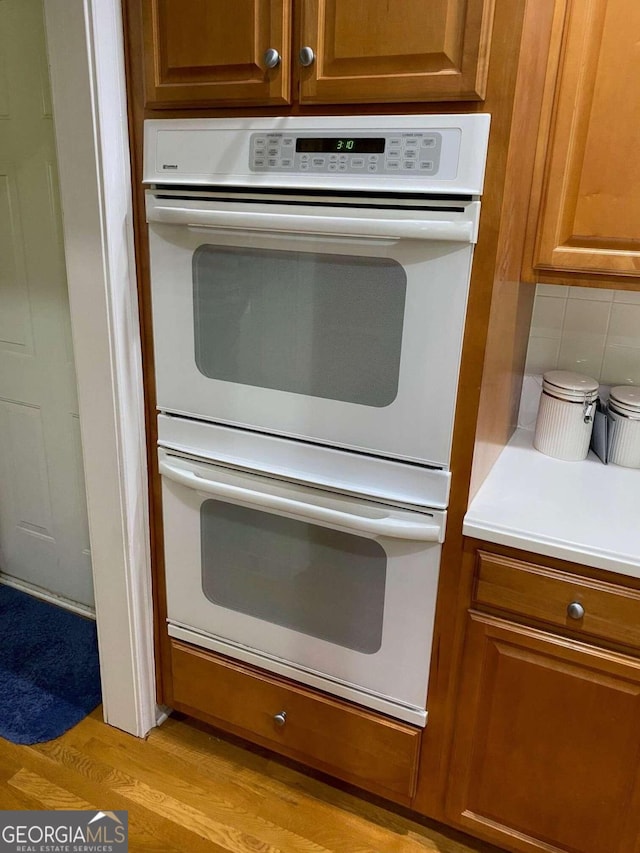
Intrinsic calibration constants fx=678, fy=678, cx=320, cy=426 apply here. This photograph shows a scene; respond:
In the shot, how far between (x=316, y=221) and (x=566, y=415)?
76 centimetres

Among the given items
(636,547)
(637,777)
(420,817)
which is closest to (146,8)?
(636,547)

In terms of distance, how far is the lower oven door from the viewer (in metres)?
1.39

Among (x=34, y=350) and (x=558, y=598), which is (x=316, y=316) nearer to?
(x=558, y=598)

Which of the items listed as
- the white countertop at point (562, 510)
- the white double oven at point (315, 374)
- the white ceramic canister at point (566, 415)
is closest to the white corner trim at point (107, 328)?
the white double oven at point (315, 374)

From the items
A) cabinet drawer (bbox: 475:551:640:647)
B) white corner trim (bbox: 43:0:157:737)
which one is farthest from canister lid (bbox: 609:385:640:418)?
white corner trim (bbox: 43:0:157:737)

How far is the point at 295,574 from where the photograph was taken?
1.53 meters

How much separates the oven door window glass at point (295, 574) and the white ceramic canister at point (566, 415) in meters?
0.53

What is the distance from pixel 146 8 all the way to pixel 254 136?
33cm

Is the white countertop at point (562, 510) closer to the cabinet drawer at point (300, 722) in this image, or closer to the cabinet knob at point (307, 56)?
the cabinet drawer at point (300, 722)

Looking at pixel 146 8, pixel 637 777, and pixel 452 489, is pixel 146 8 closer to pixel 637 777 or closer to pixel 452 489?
pixel 452 489

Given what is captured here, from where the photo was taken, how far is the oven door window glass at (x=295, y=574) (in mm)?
1450

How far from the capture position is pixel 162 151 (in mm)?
1351

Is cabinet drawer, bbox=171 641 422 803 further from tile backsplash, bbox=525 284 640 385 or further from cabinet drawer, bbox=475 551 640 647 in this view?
tile backsplash, bbox=525 284 640 385

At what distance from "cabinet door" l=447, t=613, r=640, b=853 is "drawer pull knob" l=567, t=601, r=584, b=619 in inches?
2.6
